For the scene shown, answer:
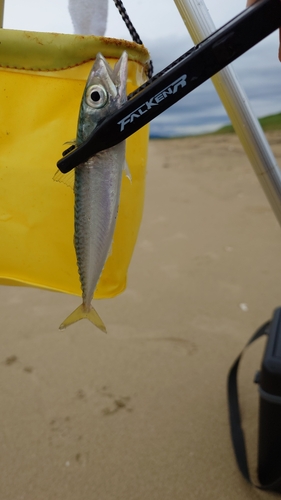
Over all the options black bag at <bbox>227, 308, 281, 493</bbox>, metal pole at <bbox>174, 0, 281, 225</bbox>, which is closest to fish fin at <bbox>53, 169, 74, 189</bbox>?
metal pole at <bbox>174, 0, 281, 225</bbox>

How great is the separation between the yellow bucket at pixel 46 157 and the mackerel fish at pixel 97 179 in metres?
0.14

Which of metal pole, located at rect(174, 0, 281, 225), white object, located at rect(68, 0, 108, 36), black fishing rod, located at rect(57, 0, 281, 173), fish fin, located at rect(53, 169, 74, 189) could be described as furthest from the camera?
white object, located at rect(68, 0, 108, 36)

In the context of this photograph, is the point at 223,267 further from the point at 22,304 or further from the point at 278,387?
the point at 278,387

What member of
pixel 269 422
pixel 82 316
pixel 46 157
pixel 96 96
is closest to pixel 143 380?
pixel 269 422

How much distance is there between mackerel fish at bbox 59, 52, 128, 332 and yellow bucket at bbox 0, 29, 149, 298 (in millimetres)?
145

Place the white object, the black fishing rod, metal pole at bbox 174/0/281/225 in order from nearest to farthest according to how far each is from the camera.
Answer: the black fishing rod < metal pole at bbox 174/0/281/225 < the white object

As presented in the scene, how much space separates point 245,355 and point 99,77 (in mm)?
1091

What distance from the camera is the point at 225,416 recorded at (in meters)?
1.19

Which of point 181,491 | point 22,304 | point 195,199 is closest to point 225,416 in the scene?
point 181,491

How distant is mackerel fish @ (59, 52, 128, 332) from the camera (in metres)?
0.60

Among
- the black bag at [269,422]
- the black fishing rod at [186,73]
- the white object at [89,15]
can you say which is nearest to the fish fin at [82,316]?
the black fishing rod at [186,73]

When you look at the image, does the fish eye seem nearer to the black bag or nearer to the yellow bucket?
the yellow bucket

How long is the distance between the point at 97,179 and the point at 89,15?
533mm

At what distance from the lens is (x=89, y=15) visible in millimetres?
980
